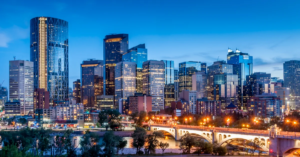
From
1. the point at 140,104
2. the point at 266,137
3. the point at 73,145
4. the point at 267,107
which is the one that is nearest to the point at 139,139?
the point at 73,145

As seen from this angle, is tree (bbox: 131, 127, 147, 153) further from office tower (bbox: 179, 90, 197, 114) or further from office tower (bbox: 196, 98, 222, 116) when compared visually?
office tower (bbox: 179, 90, 197, 114)

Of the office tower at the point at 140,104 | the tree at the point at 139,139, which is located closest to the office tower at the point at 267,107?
the office tower at the point at 140,104

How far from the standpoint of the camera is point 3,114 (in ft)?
629

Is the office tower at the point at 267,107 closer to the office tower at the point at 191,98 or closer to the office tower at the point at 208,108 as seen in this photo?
the office tower at the point at 208,108

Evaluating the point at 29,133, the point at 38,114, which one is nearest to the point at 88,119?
the point at 38,114

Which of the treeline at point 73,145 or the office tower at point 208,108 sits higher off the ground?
the treeline at point 73,145

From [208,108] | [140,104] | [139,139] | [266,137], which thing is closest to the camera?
[266,137]

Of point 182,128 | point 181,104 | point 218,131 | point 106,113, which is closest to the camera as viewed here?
point 218,131

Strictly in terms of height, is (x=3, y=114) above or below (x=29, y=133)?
below

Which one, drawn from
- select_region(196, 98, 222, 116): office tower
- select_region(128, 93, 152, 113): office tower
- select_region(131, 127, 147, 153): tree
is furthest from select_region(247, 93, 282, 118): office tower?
select_region(131, 127, 147, 153): tree

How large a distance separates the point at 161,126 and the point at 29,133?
142 ft

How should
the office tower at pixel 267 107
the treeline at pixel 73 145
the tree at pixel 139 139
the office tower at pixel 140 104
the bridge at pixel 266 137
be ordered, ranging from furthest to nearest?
the office tower at pixel 140 104
the office tower at pixel 267 107
the tree at pixel 139 139
the bridge at pixel 266 137
the treeline at pixel 73 145

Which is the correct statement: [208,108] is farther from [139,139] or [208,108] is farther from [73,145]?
[73,145]

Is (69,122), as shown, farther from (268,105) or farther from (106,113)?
(268,105)
